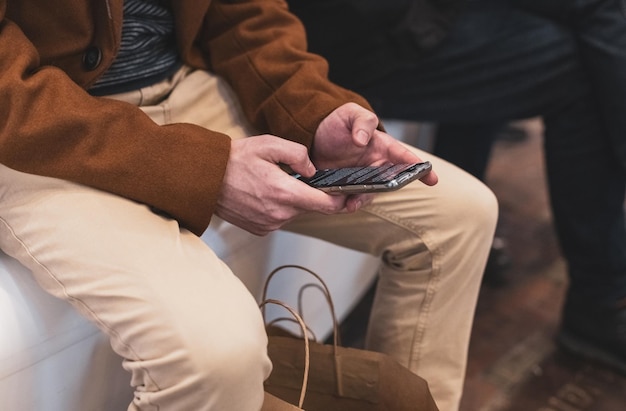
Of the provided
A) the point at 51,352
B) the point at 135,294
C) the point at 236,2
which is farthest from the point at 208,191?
the point at 236,2

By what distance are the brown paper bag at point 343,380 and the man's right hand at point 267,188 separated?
18 centimetres

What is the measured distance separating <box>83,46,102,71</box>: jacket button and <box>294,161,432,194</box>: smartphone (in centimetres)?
25

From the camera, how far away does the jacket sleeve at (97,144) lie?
0.67 m

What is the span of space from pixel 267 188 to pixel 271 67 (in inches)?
9.6

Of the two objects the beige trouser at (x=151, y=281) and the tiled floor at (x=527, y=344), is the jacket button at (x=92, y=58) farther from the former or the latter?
the tiled floor at (x=527, y=344)

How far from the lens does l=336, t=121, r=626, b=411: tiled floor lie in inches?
48.1

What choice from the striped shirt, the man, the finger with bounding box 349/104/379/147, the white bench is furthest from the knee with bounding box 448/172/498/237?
the striped shirt

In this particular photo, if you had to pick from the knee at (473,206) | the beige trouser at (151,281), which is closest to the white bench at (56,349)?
the beige trouser at (151,281)

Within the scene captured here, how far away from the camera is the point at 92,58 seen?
2.52 ft

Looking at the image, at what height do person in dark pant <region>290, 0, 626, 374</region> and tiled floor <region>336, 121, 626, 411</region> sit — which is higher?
person in dark pant <region>290, 0, 626, 374</region>

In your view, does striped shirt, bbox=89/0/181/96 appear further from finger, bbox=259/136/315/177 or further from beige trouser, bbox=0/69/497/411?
finger, bbox=259/136/315/177

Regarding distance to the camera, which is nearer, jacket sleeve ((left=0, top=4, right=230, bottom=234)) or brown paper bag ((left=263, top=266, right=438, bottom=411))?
jacket sleeve ((left=0, top=4, right=230, bottom=234))

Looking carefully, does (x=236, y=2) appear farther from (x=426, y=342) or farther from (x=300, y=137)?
(x=426, y=342)

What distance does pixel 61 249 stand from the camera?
663mm
